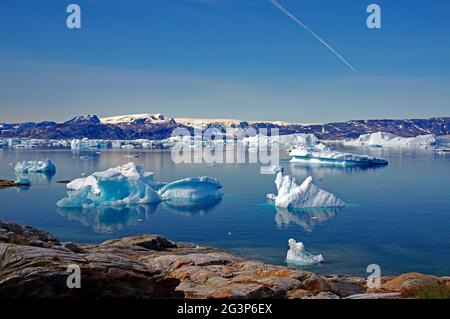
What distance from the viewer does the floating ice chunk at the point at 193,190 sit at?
33.1 m

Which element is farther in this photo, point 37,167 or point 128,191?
point 37,167

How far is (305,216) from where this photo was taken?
27250mm

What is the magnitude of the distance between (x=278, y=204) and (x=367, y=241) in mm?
9078

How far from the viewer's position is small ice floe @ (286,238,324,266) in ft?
56.0

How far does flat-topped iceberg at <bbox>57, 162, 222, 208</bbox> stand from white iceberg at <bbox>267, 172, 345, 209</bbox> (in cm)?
604

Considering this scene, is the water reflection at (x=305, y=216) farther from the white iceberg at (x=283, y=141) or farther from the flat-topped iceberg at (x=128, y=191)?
the white iceberg at (x=283, y=141)

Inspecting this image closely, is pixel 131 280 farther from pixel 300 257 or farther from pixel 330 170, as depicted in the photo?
pixel 330 170

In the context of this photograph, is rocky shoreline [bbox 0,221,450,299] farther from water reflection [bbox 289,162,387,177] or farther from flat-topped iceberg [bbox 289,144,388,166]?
flat-topped iceberg [bbox 289,144,388,166]

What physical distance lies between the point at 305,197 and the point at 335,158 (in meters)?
32.1

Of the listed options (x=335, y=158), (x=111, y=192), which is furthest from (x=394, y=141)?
(x=111, y=192)
